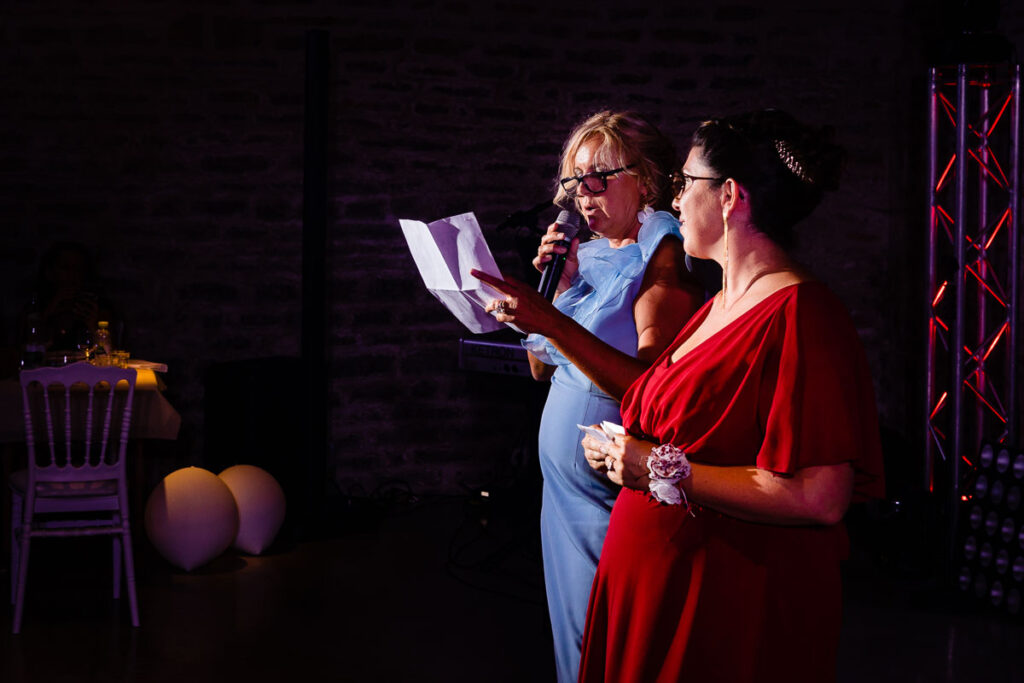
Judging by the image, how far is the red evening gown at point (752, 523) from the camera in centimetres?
145

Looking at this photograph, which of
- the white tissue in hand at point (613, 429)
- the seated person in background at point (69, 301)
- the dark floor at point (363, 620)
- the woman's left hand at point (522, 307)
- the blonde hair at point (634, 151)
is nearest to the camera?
the white tissue in hand at point (613, 429)

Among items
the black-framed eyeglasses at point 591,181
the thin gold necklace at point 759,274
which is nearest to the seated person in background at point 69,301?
the black-framed eyeglasses at point 591,181

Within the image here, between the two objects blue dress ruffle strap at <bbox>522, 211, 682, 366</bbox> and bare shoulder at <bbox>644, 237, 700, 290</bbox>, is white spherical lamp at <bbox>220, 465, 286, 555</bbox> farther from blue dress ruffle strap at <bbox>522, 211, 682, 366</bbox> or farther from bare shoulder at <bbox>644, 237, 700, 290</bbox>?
bare shoulder at <bbox>644, 237, 700, 290</bbox>

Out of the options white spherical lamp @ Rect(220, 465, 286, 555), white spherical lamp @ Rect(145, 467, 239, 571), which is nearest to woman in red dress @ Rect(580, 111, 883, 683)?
white spherical lamp @ Rect(145, 467, 239, 571)

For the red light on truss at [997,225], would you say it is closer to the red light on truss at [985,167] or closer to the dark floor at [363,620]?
the red light on truss at [985,167]

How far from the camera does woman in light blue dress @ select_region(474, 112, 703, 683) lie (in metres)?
2.18

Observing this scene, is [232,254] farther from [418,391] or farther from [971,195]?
[971,195]

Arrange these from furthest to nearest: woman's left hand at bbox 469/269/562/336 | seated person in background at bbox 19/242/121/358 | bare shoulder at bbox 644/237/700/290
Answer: seated person in background at bbox 19/242/121/358, bare shoulder at bbox 644/237/700/290, woman's left hand at bbox 469/269/562/336

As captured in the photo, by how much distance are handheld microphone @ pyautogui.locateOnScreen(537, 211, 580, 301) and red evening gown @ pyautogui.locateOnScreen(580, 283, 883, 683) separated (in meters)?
0.72

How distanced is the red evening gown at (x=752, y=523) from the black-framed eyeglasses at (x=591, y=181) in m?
0.74

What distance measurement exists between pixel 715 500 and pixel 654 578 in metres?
0.18

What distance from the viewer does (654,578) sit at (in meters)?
1.62

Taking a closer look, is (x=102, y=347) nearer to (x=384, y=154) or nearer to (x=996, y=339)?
(x=384, y=154)

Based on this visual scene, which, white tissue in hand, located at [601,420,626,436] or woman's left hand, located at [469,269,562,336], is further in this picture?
woman's left hand, located at [469,269,562,336]
